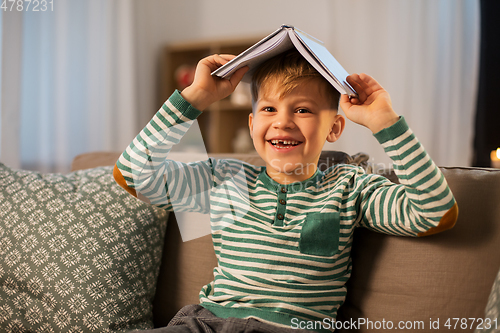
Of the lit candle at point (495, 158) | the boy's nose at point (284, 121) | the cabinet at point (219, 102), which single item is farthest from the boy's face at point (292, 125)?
the cabinet at point (219, 102)

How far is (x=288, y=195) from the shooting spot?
88 cm

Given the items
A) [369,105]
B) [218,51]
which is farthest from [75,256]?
[218,51]

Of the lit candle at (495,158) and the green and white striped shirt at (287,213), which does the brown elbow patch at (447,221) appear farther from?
the lit candle at (495,158)

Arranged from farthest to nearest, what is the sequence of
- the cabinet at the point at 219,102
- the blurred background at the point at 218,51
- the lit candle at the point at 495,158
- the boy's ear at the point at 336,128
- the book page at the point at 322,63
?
the cabinet at the point at 219,102 < the blurred background at the point at 218,51 < the lit candle at the point at 495,158 < the boy's ear at the point at 336,128 < the book page at the point at 322,63

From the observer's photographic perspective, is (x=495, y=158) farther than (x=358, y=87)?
Yes

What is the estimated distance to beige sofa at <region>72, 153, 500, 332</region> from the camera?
30.7 inches

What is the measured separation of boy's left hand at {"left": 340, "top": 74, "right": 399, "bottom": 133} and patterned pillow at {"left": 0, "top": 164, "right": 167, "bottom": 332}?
55 centimetres

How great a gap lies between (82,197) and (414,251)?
0.81 meters

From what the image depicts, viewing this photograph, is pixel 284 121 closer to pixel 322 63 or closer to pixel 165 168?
pixel 322 63

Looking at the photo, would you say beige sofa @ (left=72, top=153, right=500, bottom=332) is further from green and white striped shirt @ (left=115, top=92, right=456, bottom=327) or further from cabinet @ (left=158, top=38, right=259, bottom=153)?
cabinet @ (left=158, top=38, right=259, bottom=153)

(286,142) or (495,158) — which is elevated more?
(286,142)

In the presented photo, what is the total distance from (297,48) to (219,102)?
2.28 meters

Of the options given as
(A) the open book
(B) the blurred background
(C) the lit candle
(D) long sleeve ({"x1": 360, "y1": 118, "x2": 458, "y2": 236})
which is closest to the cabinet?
(B) the blurred background

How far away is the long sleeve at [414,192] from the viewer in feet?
2.39
